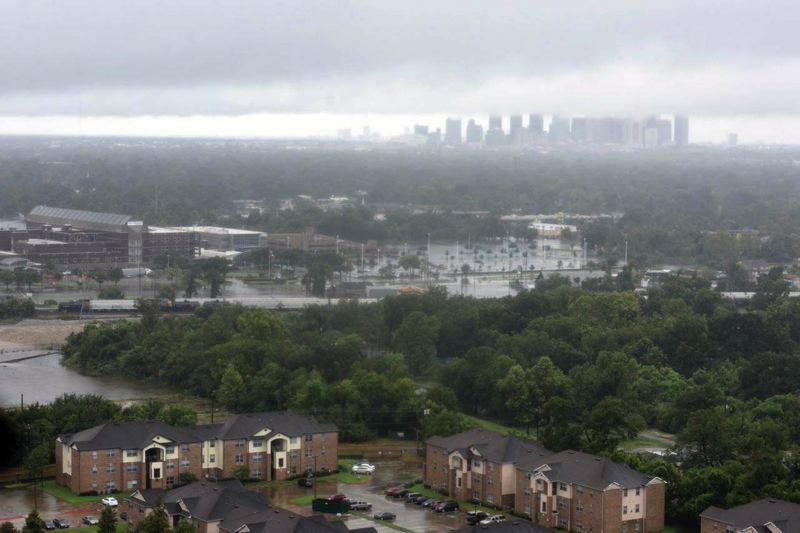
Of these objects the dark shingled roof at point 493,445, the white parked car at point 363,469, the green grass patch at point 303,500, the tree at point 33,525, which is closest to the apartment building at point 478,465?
the dark shingled roof at point 493,445

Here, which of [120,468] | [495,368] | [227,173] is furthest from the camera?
[227,173]

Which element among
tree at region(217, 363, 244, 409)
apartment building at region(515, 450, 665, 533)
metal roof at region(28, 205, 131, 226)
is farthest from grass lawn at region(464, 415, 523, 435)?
metal roof at region(28, 205, 131, 226)

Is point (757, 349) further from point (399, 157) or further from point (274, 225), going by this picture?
point (399, 157)

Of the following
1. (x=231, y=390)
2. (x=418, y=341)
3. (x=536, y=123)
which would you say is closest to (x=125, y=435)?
(x=231, y=390)

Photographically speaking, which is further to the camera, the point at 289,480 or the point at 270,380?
the point at 270,380

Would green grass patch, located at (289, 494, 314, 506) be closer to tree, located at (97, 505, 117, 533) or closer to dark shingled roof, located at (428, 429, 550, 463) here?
dark shingled roof, located at (428, 429, 550, 463)

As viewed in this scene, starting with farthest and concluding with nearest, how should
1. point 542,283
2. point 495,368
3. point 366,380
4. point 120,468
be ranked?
point 542,283
point 495,368
point 366,380
point 120,468

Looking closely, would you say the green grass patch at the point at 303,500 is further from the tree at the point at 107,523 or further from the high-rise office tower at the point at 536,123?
the high-rise office tower at the point at 536,123

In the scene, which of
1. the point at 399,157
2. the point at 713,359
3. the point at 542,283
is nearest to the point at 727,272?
the point at 542,283
